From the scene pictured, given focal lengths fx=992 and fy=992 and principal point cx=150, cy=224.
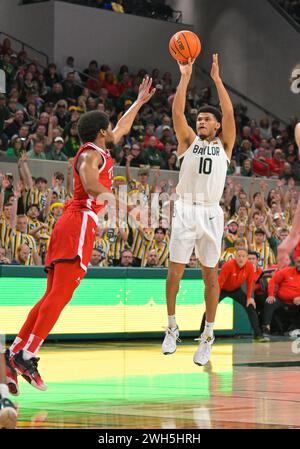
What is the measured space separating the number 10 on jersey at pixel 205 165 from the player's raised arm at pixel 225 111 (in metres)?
0.39

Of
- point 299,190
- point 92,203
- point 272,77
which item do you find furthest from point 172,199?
point 272,77

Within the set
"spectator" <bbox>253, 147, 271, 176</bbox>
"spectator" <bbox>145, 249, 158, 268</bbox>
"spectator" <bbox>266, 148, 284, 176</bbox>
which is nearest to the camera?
"spectator" <bbox>145, 249, 158, 268</bbox>

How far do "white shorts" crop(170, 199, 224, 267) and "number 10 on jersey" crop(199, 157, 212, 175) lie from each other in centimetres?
38

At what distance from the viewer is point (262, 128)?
27.8 metres

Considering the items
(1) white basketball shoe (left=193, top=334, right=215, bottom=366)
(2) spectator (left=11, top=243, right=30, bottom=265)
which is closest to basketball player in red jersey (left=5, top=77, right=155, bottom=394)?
(1) white basketball shoe (left=193, top=334, right=215, bottom=366)

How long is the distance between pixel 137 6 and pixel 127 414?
22254mm

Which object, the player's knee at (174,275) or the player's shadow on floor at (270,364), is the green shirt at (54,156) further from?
the player's knee at (174,275)

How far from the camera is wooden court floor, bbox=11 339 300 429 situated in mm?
7715

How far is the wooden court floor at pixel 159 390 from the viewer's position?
7715 millimetres

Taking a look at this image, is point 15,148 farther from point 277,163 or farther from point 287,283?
point 277,163

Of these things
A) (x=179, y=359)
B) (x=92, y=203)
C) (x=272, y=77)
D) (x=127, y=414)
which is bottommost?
(x=179, y=359)

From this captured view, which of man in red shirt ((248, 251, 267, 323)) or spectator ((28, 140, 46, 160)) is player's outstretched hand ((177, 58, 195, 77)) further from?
man in red shirt ((248, 251, 267, 323))

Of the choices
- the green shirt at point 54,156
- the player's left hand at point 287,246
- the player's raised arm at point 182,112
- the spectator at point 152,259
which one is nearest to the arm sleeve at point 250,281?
the spectator at point 152,259
